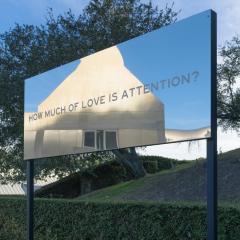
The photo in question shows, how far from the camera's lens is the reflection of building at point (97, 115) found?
620cm

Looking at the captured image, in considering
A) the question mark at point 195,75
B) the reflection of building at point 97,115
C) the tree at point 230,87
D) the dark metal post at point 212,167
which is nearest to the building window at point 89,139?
the reflection of building at point 97,115

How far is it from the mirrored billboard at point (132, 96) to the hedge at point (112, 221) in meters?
1.34

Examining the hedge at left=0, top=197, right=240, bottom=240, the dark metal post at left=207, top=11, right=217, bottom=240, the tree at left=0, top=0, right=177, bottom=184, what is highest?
the tree at left=0, top=0, right=177, bottom=184

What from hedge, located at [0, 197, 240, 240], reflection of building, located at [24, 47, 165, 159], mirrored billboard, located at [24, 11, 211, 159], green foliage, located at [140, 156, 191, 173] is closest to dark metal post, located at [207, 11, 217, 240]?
mirrored billboard, located at [24, 11, 211, 159]

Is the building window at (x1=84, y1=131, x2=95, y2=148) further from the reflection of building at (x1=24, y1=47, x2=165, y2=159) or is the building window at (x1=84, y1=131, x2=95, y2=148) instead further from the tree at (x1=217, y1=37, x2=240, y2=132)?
the tree at (x1=217, y1=37, x2=240, y2=132)

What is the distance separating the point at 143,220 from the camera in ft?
26.0

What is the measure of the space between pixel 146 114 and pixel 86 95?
148 centimetres

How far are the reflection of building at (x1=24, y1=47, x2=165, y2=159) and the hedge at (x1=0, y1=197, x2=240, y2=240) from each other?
134 cm

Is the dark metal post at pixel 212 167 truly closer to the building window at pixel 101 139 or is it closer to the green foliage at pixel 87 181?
the building window at pixel 101 139

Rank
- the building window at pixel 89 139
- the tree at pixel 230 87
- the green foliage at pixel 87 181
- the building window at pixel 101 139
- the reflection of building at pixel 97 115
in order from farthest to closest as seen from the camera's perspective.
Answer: the green foliage at pixel 87 181 → the tree at pixel 230 87 → the building window at pixel 89 139 → the building window at pixel 101 139 → the reflection of building at pixel 97 115

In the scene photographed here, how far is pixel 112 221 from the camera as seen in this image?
8.57 metres

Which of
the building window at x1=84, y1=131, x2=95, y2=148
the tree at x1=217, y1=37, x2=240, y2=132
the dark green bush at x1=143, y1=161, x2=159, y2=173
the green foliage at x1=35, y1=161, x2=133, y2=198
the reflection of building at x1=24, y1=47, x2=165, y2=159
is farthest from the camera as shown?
the dark green bush at x1=143, y1=161, x2=159, y2=173

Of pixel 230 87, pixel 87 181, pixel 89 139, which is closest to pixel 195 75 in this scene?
pixel 89 139

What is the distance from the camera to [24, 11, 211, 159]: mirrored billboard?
18.1 feet
